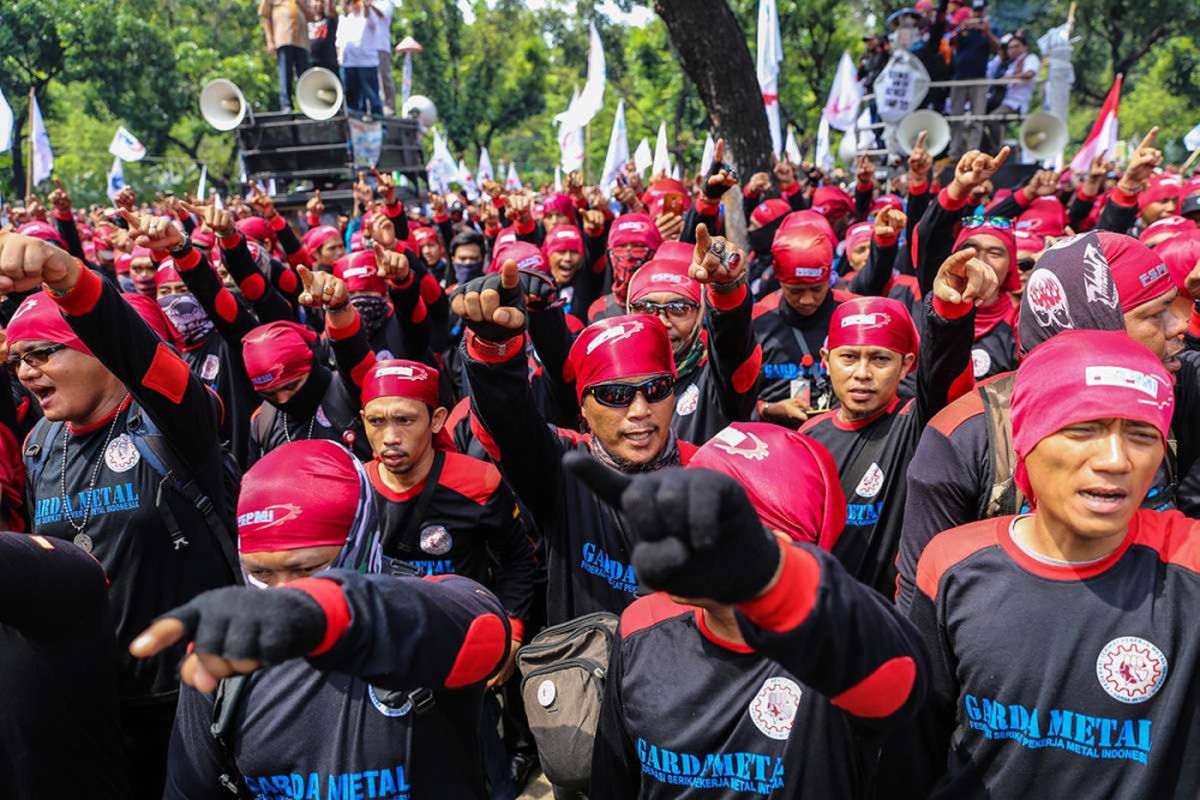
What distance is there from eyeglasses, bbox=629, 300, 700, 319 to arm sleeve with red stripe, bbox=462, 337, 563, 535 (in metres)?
1.37

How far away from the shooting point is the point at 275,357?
4375 millimetres

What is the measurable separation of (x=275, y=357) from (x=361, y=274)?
1.96 meters

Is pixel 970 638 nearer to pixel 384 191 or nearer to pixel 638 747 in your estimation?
pixel 638 747

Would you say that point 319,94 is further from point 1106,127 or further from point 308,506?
point 308,506

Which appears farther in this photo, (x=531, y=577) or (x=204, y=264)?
(x=204, y=264)

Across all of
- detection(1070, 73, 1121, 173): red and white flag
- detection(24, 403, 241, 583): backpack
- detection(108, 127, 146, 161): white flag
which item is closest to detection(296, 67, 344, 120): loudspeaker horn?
detection(108, 127, 146, 161): white flag

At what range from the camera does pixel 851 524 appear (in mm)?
3453

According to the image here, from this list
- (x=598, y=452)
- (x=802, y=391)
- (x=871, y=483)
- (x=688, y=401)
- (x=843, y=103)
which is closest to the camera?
(x=598, y=452)

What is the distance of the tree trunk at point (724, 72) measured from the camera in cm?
945

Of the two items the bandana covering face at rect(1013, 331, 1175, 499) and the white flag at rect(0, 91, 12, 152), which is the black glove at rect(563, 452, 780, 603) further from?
the white flag at rect(0, 91, 12, 152)

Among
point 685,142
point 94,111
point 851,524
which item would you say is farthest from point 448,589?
point 94,111

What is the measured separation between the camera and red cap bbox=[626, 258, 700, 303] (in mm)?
4402

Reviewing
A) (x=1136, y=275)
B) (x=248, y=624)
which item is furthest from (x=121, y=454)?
(x=1136, y=275)

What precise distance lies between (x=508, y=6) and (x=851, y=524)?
139ft
